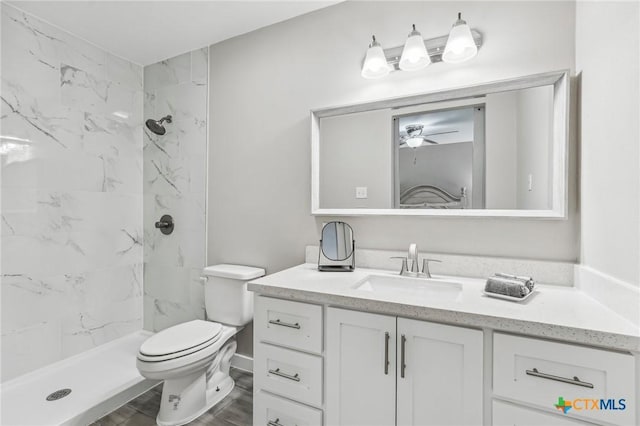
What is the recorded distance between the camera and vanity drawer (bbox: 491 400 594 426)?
3.12ft

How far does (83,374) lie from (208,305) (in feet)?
3.13

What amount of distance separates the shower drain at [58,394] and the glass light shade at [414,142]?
249cm

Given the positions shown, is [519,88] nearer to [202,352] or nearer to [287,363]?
[287,363]

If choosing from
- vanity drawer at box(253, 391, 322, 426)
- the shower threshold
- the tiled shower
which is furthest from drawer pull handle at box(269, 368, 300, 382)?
the tiled shower

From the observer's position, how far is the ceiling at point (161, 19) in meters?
1.98

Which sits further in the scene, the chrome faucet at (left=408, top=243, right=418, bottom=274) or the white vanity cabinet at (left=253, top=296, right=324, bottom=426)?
the chrome faucet at (left=408, top=243, right=418, bottom=274)

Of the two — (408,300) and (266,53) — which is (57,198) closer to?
(266,53)

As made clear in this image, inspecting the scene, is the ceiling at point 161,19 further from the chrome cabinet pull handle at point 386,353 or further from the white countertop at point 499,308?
the chrome cabinet pull handle at point 386,353

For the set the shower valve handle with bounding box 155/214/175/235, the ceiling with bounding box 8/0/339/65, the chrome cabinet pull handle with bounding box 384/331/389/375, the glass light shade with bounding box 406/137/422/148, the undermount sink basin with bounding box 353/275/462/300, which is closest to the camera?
the chrome cabinet pull handle with bounding box 384/331/389/375

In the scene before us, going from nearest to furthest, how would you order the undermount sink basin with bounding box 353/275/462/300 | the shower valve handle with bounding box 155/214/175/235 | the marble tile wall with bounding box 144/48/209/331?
the undermount sink basin with bounding box 353/275/462/300 → the marble tile wall with bounding box 144/48/209/331 → the shower valve handle with bounding box 155/214/175/235

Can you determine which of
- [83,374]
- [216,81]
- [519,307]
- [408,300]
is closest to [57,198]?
[83,374]

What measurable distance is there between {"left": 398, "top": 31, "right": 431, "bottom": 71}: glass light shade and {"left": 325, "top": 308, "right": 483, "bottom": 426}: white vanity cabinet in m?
1.26

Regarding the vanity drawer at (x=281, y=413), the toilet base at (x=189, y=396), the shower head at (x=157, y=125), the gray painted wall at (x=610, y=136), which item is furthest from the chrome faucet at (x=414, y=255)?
the shower head at (x=157, y=125)

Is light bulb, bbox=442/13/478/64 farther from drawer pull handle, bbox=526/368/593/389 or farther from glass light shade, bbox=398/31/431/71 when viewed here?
drawer pull handle, bbox=526/368/593/389
